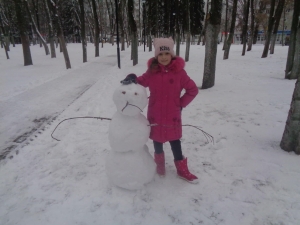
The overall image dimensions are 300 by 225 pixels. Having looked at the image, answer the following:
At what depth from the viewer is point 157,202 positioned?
236cm

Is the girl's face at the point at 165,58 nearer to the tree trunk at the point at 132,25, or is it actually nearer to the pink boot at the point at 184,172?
the pink boot at the point at 184,172

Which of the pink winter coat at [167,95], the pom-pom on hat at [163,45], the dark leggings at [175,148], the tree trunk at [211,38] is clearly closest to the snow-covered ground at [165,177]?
the dark leggings at [175,148]

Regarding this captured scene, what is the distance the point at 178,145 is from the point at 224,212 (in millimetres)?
883

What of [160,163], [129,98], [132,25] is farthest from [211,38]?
[132,25]

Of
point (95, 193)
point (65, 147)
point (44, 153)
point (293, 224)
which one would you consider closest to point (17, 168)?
point (44, 153)

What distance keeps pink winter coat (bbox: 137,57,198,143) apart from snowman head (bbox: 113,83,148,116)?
27cm

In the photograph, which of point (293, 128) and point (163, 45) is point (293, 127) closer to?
point (293, 128)

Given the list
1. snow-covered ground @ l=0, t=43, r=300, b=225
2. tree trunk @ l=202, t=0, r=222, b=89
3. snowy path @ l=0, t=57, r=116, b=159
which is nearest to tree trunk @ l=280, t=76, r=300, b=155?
snow-covered ground @ l=0, t=43, r=300, b=225

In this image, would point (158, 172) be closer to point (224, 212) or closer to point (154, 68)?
point (224, 212)

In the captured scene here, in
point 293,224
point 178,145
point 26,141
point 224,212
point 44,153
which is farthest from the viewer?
point 26,141

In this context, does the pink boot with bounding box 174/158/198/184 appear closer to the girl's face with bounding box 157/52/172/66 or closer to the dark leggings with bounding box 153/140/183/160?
the dark leggings with bounding box 153/140/183/160

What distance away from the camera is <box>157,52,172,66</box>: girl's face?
242 cm

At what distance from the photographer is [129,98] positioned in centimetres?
222

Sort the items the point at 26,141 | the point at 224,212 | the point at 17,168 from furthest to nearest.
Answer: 1. the point at 26,141
2. the point at 17,168
3. the point at 224,212
